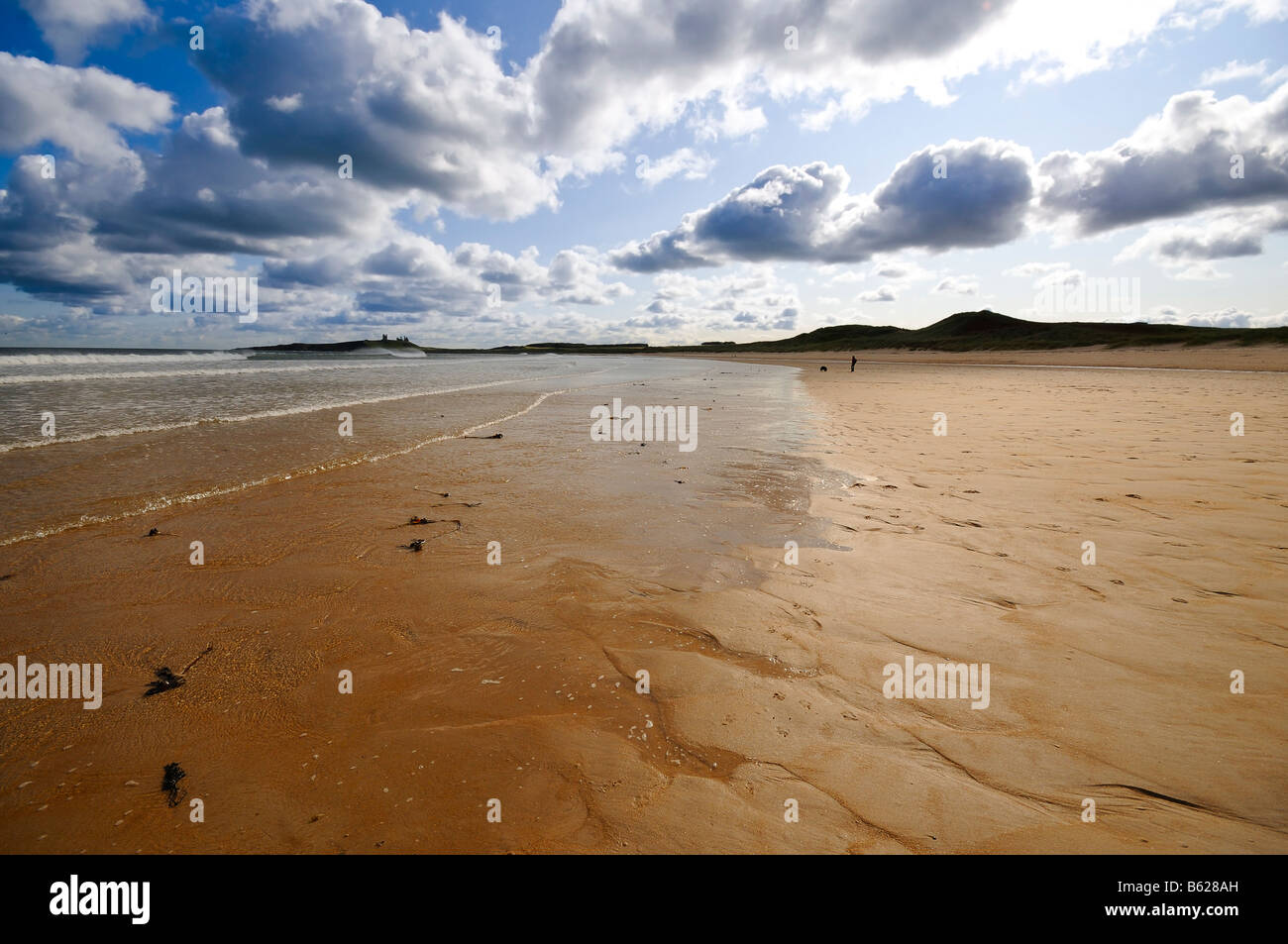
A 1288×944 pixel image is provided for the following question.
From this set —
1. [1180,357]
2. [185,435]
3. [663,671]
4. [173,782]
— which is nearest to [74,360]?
[185,435]

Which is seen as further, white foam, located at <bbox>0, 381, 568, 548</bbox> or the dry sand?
the dry sand

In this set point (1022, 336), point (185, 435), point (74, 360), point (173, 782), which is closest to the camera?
point (173, 782)

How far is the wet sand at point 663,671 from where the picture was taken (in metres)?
2.45

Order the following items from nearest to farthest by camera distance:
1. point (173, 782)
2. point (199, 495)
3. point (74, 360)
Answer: point (173, 782), point (199, 495), point (74, 360)

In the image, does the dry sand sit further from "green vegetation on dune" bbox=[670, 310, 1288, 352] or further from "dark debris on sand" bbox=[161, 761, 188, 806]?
"dark debris on sand" bbox=[161, 761, 188, 806]

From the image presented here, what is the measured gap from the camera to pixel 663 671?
3604mm

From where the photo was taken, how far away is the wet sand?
245 cm

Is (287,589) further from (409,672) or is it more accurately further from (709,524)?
(709,524)

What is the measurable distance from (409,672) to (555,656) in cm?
99

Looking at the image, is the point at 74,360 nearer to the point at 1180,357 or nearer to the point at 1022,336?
the point at 1180,357

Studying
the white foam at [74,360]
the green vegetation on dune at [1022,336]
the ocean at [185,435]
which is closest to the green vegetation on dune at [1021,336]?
the green vegetation on dune at [1022,336]

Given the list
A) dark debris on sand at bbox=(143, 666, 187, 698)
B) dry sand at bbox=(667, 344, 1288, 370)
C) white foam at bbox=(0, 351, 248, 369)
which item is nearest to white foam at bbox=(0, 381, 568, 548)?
dark debris on sand at bbox=(143, 666, 187, 698)
